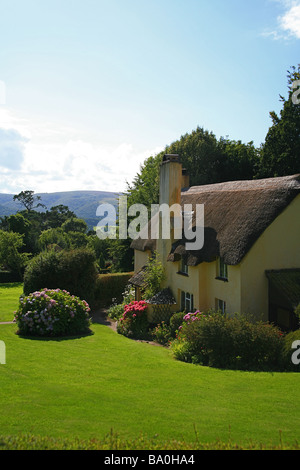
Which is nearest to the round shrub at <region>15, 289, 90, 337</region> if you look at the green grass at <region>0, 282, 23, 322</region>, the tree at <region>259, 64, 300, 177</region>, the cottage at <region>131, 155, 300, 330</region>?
the green grass at <region>0, 282, 23, 322</region>

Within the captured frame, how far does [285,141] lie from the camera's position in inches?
1323

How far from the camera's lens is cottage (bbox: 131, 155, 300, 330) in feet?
57.7

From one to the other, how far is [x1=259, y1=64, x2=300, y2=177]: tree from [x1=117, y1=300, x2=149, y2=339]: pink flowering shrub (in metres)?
17.9

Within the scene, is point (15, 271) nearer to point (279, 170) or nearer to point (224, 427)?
point (279, 170)

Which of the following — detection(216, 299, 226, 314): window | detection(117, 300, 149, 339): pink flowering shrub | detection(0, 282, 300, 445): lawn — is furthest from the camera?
detection(117, 300, 149, 339): pink flowering shrub

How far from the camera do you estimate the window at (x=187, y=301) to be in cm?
2181

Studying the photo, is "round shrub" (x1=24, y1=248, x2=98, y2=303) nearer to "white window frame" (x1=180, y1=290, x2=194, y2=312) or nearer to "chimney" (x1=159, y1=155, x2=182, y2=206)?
"chimney" (x1=159, y1=155, x2=182, y2=206)

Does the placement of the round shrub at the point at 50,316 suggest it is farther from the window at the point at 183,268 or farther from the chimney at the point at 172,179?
the chimney at the point at 172,179

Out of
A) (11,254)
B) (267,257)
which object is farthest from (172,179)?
(11,254)

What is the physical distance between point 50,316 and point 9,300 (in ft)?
53.3

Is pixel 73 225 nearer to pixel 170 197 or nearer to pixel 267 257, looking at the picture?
pixel 170 197

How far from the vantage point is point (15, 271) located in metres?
52.9

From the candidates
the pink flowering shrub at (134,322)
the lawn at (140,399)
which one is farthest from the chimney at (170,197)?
the lawn at (140,399)

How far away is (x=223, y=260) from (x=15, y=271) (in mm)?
40234
